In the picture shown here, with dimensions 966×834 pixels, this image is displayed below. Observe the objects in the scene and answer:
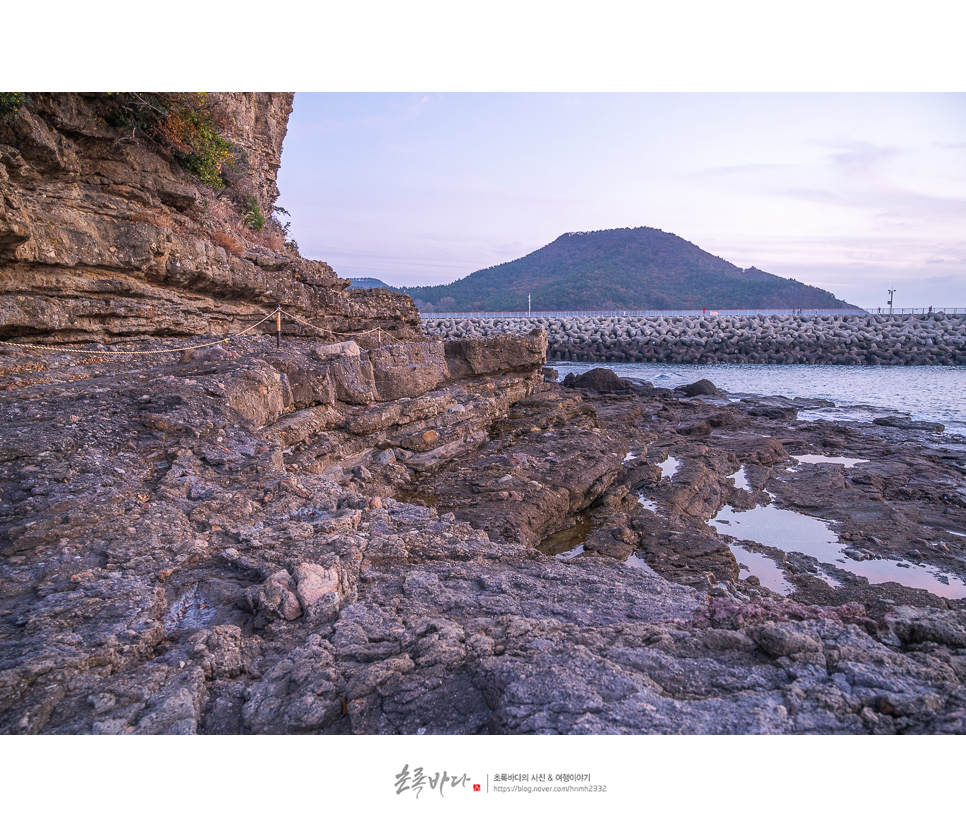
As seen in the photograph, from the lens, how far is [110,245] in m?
7.49

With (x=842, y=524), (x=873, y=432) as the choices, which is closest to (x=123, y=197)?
(x=842, y=524)

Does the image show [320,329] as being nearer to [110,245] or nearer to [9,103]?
[110,245]

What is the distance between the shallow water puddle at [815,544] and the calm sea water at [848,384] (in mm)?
10650

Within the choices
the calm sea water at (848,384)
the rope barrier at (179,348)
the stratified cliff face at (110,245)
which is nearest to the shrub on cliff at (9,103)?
the stratified cliff face at (110,245)

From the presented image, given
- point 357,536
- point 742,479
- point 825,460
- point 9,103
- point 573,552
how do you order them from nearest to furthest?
point 357,536
point 9,103
point 573,552
point 742,479
point 825,460

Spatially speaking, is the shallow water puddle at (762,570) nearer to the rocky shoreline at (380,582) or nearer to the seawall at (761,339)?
the rocky shoreline at (380,582)

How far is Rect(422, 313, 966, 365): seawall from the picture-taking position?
35938 mm

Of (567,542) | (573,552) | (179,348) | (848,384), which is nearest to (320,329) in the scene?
(179,348)

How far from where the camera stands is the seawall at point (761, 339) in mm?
35938

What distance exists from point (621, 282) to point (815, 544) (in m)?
109

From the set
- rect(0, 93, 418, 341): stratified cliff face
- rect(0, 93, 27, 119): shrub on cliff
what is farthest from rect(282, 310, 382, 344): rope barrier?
rect(0, 93, 27, 119): shrub on cliff

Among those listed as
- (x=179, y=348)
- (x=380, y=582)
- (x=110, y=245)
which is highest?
(x=110, y=245)

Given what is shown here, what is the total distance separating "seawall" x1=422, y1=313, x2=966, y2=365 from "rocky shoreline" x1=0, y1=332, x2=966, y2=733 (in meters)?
30.2

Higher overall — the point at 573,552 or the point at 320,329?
the point at 320,329
